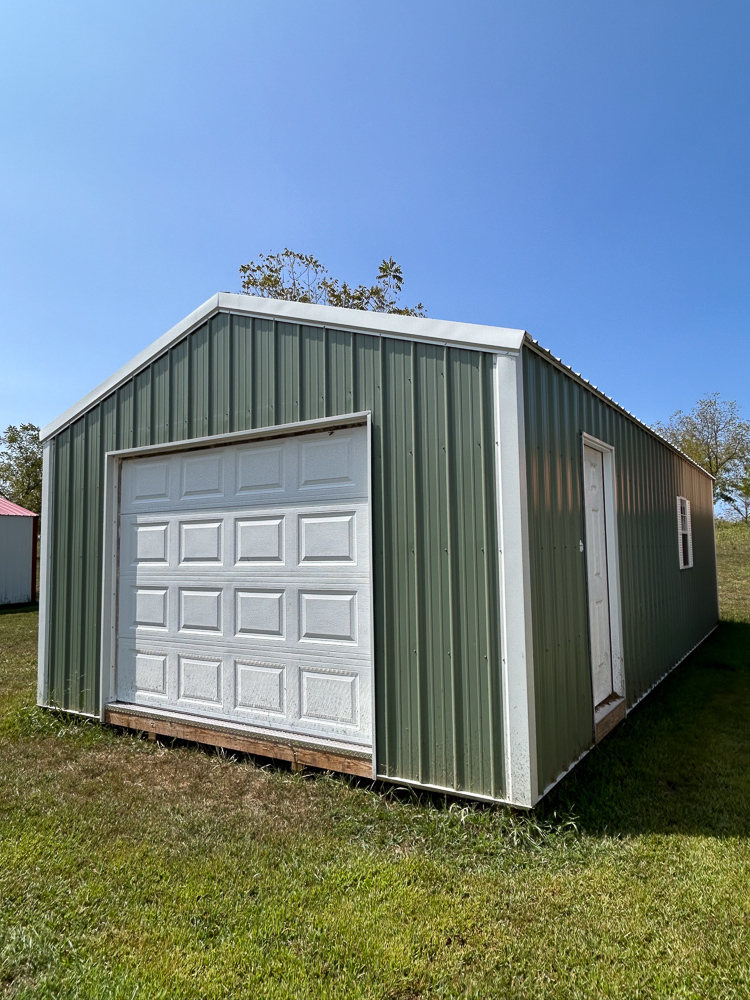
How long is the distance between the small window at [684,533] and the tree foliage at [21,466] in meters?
30.4

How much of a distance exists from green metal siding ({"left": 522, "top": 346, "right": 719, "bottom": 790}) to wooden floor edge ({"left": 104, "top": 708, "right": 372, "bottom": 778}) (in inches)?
50.1

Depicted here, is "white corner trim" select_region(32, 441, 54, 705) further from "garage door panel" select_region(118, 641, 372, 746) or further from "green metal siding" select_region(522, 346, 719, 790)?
"green metal siding" select_region(522, 346, 719, 790)

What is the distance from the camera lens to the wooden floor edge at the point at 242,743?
350 cm

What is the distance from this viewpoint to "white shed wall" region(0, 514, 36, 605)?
52.0 feet

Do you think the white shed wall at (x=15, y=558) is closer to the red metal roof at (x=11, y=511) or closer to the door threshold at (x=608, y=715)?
the red metal roof at (x=11, y=511)

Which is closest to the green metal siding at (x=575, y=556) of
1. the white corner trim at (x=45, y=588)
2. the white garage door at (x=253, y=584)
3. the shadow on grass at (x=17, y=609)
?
the white garage door at (x=253, y=584)

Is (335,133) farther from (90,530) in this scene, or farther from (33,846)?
(33,846)

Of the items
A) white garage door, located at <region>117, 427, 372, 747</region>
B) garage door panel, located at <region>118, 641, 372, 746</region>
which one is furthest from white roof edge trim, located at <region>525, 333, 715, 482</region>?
garage door panel, located at <region>118, 641, 372, 746</region>

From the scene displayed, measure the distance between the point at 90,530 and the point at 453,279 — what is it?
646 centimetres

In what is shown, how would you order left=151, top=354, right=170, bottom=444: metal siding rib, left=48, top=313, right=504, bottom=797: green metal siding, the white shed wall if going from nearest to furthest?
left=48, top=313, right=504, bottom=797: green metal siding
left=151, top=354, right=170, bottom=444: metal siding rib
the white shed wall

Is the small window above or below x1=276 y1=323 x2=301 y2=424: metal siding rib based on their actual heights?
below

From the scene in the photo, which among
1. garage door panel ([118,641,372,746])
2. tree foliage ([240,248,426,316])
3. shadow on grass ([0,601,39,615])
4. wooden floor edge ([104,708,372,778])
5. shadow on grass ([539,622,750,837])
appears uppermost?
tree foliage ([240,248,426,316])

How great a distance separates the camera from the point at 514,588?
3.00 meters

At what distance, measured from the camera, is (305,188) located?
26.1ft
